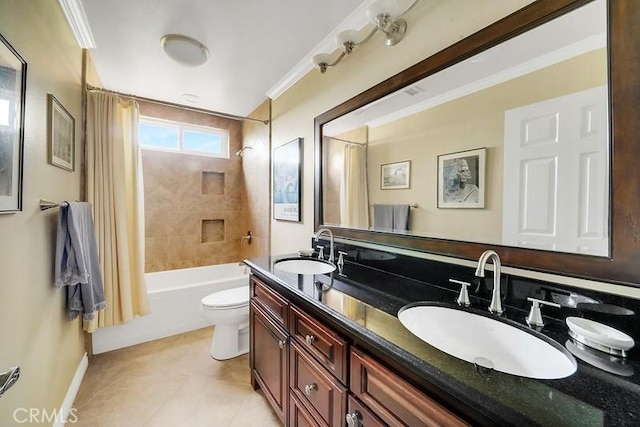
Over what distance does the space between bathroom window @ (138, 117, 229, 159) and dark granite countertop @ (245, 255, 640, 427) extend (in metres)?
3.00

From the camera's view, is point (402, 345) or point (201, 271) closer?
point (402, 345)

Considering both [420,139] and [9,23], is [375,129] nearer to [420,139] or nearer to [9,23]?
[420,139]

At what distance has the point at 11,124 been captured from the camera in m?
0.94

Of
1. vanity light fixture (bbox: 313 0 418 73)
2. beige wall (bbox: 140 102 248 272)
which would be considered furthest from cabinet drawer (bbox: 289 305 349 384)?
beige wall (bbox: 140 102 248 272)

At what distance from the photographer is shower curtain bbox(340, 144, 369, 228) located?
5.48 feet

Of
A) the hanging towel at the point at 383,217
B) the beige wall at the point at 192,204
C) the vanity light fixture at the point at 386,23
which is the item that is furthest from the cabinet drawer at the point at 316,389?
the beige wall at the point at 192,204

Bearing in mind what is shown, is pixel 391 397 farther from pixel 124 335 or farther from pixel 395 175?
pixel 124 335

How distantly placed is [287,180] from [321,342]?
1.64 meters

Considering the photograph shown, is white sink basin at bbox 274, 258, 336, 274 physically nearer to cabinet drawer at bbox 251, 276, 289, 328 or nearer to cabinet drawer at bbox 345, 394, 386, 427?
cabinet drawer at bbox 251, 276, 289, 328

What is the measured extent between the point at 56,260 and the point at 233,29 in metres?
1.70

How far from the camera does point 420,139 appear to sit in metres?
1.35

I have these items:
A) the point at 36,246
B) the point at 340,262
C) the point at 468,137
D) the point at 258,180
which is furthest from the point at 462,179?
the point at 258,180

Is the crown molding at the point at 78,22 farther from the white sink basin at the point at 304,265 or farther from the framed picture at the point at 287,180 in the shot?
the white sink basin at the point at 304,265

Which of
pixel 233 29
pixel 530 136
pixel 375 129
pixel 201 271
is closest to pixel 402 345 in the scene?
pixel 530 136
